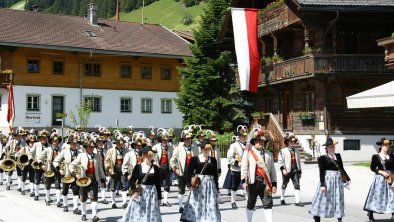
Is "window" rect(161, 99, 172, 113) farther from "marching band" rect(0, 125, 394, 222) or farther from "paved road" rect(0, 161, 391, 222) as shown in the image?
"marching band" rect(0, 125, 394, 222)

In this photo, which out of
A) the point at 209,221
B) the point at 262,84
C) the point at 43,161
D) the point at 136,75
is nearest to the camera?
the point at 209,221

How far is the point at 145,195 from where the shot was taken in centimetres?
1247

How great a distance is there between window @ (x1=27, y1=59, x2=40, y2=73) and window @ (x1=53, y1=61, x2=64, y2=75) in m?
1.38

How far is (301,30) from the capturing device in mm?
36031

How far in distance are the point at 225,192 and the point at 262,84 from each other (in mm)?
18132

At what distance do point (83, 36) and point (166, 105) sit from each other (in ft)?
31.3

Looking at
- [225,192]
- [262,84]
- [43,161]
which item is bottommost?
[225,192]

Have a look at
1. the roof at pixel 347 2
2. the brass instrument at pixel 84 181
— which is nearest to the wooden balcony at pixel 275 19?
the roof at pixel 347 2

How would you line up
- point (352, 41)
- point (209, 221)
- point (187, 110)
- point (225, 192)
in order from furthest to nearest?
point (187, 110) → point (352, 41) → point (225, 192) → point (209, 221)

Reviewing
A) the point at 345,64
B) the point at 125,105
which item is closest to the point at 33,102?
the point at 125,105

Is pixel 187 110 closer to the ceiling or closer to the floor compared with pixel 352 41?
closer to the floor

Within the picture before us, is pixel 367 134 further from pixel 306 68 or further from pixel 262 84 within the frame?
pixel 262 84

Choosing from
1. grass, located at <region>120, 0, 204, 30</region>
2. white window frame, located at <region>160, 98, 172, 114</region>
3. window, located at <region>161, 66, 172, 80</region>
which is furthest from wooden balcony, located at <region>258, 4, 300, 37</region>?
grass, located at <region>120, 0, 204, 30</region>

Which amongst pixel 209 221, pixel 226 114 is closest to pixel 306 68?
pixel 226 114
